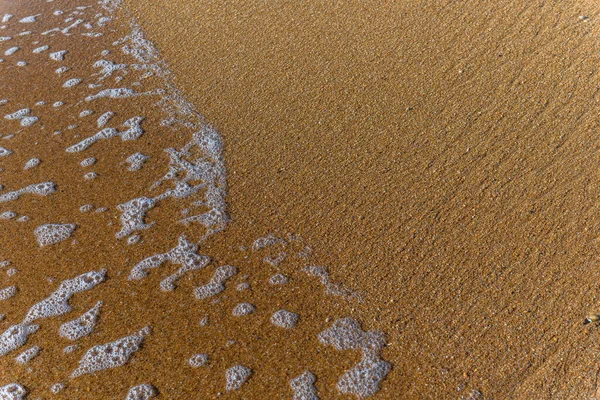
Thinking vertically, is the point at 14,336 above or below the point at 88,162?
below

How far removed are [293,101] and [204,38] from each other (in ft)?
3.34

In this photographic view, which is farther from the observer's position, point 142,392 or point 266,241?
point 266,241

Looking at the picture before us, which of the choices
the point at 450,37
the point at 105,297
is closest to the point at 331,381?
the point at 105,297

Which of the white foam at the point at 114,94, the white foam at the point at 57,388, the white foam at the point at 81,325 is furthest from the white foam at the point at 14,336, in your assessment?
the white foam at the point at 114,94

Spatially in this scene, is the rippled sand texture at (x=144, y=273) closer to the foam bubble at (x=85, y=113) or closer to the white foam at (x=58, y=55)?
the foam bubble at (x=85, y=113)

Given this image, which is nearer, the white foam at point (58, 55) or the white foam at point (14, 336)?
the white foam at point (14, 336)

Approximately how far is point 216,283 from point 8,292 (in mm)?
929

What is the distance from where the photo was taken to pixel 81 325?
2.41 meters

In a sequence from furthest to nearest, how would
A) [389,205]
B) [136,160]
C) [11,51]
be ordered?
[11,51]
[136,160]
[389,205]

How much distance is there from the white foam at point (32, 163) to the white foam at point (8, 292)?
87cm

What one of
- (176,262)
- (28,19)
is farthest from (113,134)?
(28,19)

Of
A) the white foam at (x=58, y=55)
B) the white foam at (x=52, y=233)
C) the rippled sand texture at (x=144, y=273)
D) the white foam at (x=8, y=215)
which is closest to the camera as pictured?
the rippled sand texture at (x=144, y=273)

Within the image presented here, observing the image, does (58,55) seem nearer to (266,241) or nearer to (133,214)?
(133,214)

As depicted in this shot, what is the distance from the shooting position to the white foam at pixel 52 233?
279 cm
